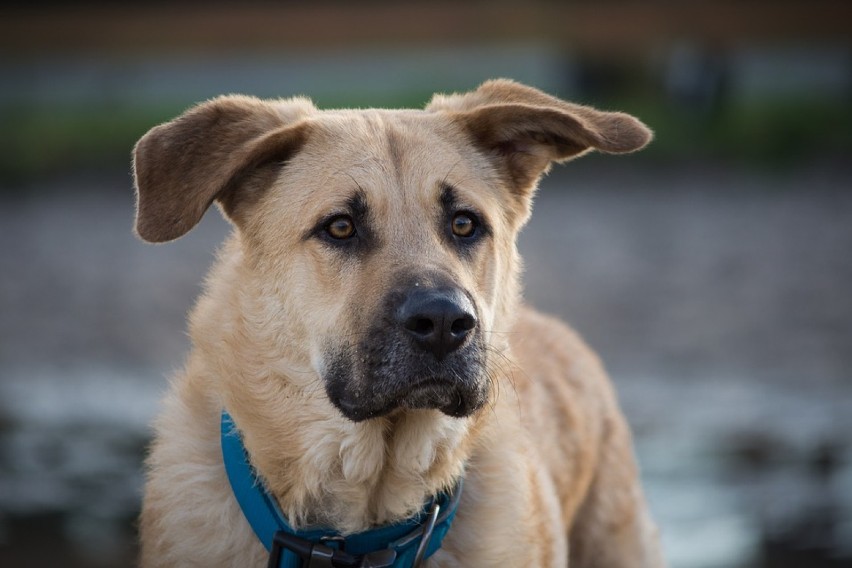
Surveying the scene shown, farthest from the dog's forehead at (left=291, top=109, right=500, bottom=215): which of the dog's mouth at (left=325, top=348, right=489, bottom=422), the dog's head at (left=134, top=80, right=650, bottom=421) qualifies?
the dog's mouth at (left=325, top=348, right=489, bottom=422)

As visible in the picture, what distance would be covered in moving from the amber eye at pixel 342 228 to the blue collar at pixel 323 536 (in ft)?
2.43

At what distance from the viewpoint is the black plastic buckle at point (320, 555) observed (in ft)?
11.7

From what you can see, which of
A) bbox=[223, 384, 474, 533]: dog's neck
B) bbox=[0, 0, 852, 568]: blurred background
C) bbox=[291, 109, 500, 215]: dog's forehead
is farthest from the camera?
bbox=[0, 0, 852, 568]: blurred background

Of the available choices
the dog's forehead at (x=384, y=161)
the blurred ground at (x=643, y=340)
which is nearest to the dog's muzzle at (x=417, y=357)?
the dog's forehead at (x=384, y=161)

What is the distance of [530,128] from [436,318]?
3.38ft

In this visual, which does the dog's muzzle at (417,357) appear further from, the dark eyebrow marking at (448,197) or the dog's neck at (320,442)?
the dark eyebrow marking at (448,197)

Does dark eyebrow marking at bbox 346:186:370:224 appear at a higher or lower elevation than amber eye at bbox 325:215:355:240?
higher

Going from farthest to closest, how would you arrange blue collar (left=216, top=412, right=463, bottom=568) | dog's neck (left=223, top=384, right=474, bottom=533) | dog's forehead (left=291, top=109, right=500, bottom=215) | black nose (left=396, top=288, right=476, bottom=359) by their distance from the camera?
dog's forehead (left=291, top=109, right=500, bottom=215) → dog's neck (left=223, top=384, right=474, bottom=533) → blue collar (left=216, top=412, right=463, bottom=568) → black nose (left=396, top=288, right=476, bottom=359)

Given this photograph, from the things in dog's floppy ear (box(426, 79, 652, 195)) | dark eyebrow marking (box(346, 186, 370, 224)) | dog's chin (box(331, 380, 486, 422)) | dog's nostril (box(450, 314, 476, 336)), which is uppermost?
dog's floppy ear (box(426, 79, 652, 195))

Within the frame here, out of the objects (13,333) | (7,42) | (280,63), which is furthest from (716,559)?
(7,42)

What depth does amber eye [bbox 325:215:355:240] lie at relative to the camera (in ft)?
12.6

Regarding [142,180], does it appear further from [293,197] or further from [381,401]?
[381,401]

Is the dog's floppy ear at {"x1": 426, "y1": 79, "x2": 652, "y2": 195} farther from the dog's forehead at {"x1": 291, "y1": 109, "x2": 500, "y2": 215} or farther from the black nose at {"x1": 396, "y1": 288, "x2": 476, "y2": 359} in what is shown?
the black nose at {"x1": 396, "y1": 288, "x2": 476, "y2": 359}

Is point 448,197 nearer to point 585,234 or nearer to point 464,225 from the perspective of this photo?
point 464,225
